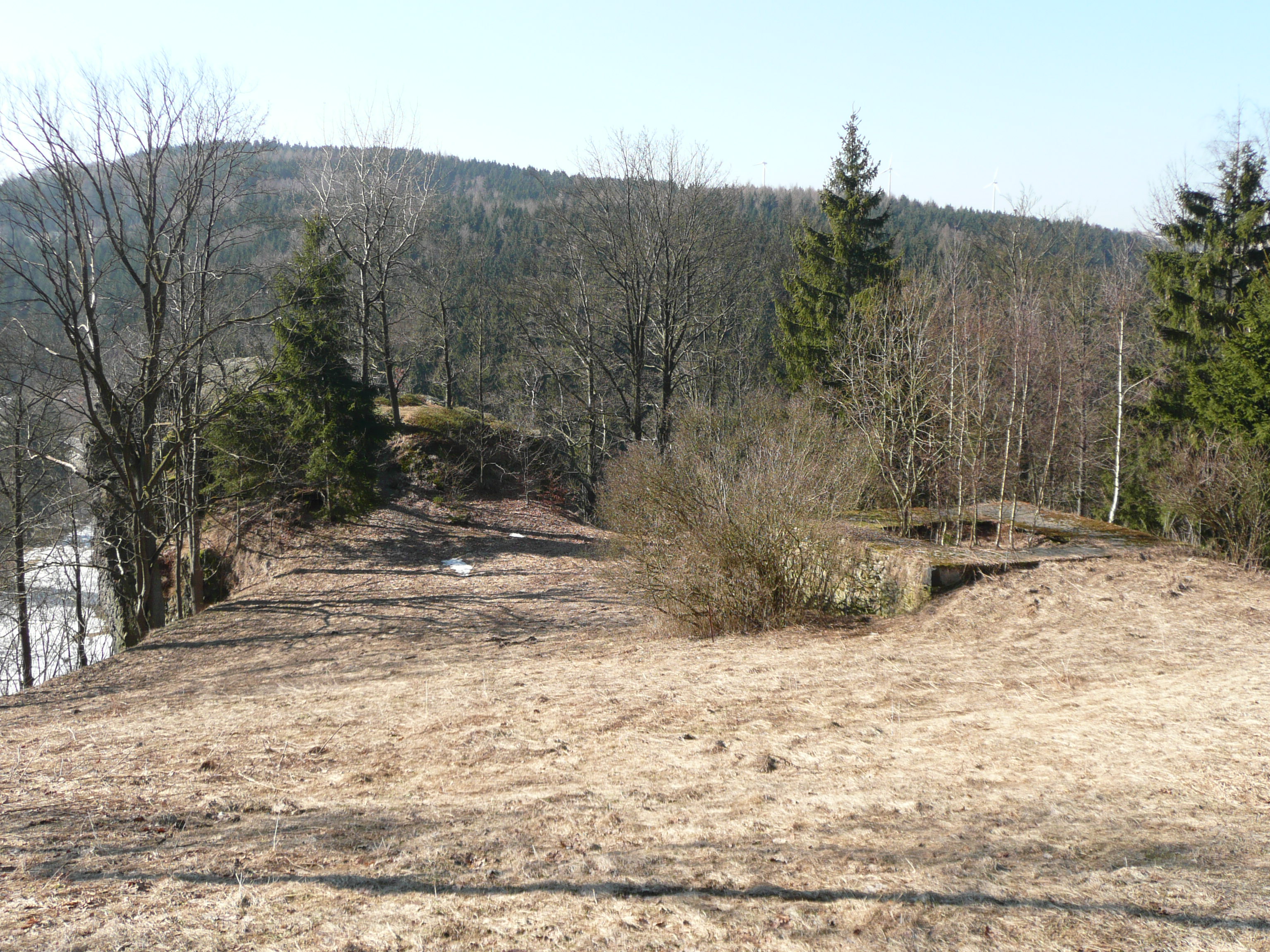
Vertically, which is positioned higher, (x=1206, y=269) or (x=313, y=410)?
(x=1206, y=269)

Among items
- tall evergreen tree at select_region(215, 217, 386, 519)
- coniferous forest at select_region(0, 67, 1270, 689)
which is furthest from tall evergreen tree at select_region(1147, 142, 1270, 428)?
tall evergreen tree at select_region(215, 217, 386, 519)

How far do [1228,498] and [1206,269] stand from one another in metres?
12.3

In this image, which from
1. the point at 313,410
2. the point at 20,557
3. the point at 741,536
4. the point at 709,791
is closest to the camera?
the point at 709,791

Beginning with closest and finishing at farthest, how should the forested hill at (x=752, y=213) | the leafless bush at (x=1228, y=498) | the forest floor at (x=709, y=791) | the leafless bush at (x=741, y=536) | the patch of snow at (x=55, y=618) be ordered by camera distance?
the forest floor at (x=709, y=791) < the leafless bush at (x=741, y=536) < the leafless bush at (x=1228, y=498) < the patch of snow at (x=55, y=618) < the forested hill at (x=752, y=213)

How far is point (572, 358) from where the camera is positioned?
92.7ft

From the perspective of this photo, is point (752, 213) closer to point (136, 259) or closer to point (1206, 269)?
point (1206, 269)

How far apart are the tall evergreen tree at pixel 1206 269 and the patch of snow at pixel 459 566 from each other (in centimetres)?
1725

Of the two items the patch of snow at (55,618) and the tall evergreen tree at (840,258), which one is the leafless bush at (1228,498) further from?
the patch of snow at (55,618)

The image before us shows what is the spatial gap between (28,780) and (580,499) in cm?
1960

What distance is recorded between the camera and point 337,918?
3.22 m

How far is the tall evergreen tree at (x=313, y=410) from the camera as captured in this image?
1706cm

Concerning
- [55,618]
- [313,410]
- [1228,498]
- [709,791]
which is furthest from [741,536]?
[55,618]

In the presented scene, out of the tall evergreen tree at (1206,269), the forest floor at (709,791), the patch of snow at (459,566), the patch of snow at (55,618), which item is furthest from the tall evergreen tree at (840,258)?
the patch of snow at (55,618)

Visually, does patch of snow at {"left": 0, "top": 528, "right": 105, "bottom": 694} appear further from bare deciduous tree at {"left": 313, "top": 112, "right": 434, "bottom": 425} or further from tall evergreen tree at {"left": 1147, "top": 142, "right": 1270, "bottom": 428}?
tall evergreen tree at {"left": 1147, "top": 142, "right": 1270, "bottom": 428}
